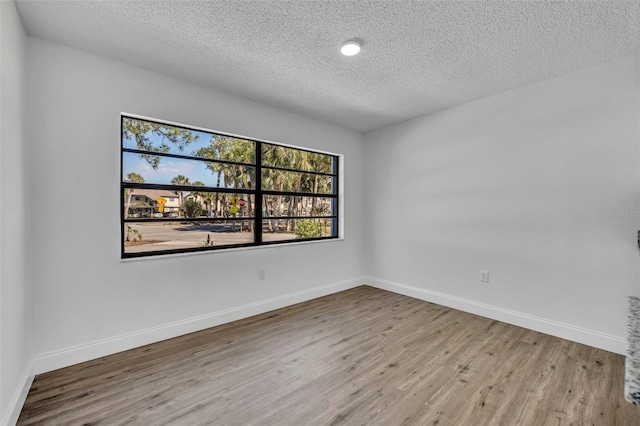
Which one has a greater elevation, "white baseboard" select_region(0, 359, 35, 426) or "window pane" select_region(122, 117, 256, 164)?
"window pane" select_region(122, 117, 256, 164)

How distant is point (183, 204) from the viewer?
2945 mm

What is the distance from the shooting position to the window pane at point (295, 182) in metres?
3.64

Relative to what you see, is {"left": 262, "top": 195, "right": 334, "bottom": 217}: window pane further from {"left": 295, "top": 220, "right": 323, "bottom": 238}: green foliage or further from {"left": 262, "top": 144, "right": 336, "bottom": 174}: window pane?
{"left": 262, "top": 144, "right": 336, "bottom": 174}: window pane

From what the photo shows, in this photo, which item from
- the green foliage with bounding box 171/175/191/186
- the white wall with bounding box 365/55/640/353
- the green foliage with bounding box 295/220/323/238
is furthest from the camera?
the green foliage with bounding box 295/220/323/238

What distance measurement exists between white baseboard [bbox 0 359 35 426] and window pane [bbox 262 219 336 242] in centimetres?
220

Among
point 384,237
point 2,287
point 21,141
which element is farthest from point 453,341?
point 21,141

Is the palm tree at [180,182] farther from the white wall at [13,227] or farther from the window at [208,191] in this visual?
the white wall at [13,227]

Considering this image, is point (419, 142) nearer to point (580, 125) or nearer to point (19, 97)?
point (580, 125)

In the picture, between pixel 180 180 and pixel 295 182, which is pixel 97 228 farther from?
pixel 295 182

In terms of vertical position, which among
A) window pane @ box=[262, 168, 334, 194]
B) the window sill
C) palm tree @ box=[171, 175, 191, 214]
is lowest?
the window sill

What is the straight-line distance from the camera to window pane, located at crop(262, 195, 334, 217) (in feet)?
12.0

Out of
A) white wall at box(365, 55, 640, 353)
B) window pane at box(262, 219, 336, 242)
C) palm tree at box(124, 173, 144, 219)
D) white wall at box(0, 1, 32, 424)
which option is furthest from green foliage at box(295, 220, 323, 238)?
white wall at box(0, 1, 32, 424)

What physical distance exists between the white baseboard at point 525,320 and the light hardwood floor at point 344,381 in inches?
3.8

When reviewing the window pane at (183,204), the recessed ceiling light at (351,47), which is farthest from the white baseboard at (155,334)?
the recessed ceiling light at (351,47)
